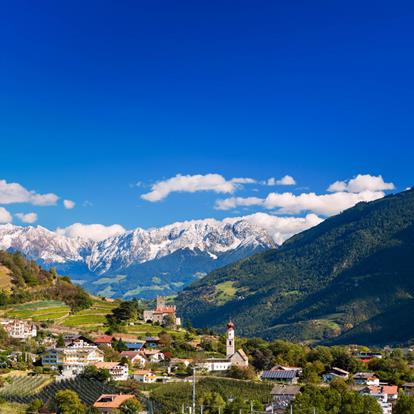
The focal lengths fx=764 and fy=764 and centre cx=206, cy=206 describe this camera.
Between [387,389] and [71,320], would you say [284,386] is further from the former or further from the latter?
[71,320]

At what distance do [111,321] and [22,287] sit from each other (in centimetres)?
2813

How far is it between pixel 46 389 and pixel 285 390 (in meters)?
28.7

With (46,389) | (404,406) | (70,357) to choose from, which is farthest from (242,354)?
(404,406)

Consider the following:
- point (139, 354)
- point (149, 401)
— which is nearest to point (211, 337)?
point (139, 354)

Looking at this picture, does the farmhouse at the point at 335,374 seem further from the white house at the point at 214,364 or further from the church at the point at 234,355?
the white house at the point at 214,364

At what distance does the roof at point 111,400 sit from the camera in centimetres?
8487

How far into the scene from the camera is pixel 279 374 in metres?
103

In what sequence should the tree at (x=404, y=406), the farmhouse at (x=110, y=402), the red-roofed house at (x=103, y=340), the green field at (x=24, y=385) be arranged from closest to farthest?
the tree at (x=404, y=406) → the farmhouse at (x=110, y=402) → the green field at (x=24, y=385) → the red-roofed house at (x=103, y=340)

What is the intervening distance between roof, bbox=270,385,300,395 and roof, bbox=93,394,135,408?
17.4 metres

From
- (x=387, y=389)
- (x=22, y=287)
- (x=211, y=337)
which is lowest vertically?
(x=387, y=389)

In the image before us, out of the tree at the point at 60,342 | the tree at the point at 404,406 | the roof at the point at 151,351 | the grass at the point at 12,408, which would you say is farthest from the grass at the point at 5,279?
→ the tree at the point at 404,406

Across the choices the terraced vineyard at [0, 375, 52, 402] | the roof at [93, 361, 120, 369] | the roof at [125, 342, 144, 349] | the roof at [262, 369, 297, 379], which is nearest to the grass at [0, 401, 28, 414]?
the terraced vineyard at [0, 375, 52, 402]

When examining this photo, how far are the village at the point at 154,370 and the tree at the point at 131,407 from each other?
0.17 metres

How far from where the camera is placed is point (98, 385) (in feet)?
312
